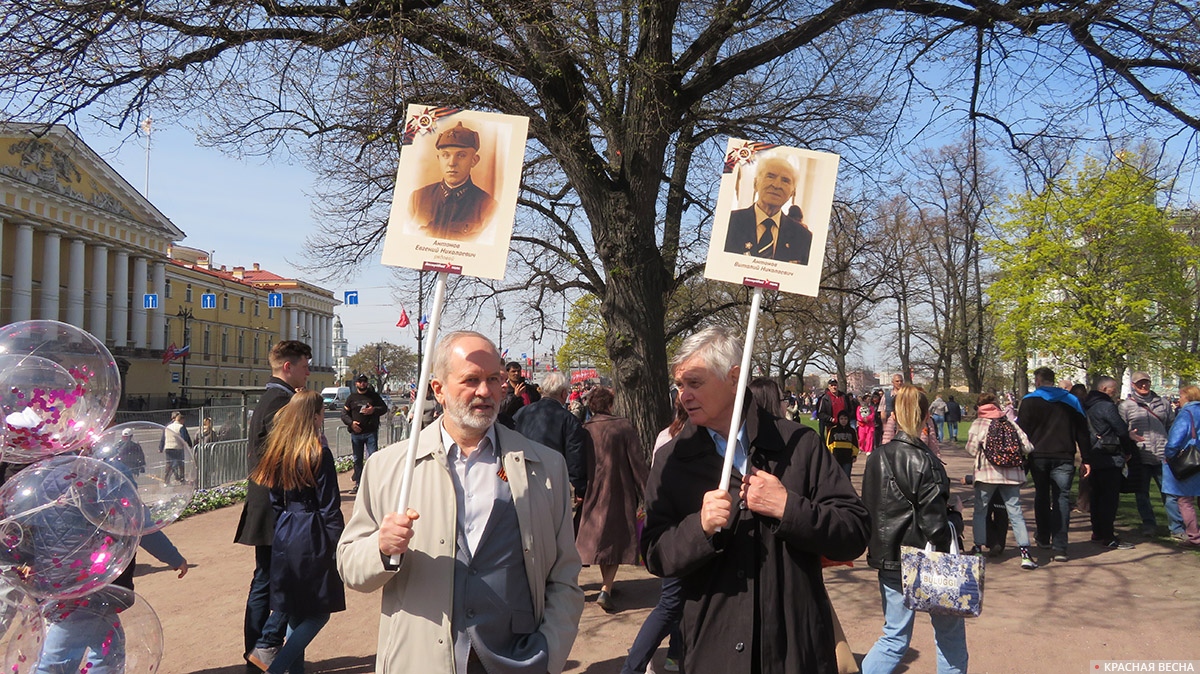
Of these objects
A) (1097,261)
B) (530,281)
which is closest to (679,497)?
(530,281)

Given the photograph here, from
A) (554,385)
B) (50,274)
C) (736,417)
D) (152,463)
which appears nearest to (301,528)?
(152,463)

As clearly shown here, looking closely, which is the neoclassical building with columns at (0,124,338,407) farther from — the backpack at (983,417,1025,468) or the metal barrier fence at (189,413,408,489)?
the backpack at (983,417,1025,468)

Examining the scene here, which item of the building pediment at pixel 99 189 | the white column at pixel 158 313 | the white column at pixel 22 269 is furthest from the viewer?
the white column at pixel 158 313

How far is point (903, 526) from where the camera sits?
5.02 metres

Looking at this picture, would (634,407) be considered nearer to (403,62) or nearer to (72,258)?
(403,62)

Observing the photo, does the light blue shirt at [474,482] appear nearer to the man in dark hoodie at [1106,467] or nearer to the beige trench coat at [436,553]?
the beige trench coat at [436,553]

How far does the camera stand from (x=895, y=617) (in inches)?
191

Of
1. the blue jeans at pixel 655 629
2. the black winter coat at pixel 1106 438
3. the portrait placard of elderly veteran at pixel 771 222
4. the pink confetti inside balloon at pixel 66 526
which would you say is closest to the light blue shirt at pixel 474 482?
the portrait placard of elderly veteran at pixel 771 222

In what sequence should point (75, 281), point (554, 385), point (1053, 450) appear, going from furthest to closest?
point (75, 281)
point (1053, 450)
point (554, 385)

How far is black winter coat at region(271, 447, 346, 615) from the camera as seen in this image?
5051mm

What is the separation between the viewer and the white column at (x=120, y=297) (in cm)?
6488

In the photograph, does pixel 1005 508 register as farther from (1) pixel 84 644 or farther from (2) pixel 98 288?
(2) pixel 98 288

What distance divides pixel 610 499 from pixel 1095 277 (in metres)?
29.6

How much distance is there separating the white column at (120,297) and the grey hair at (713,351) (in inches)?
2790
